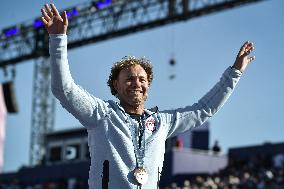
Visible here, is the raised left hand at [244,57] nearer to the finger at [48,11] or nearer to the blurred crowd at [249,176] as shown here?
the finger at [48,11]

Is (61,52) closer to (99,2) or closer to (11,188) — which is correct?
(99,2)

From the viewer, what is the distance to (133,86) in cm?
342

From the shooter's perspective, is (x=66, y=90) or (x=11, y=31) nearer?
(x=66, y=90)

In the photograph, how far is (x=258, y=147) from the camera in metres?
22.5

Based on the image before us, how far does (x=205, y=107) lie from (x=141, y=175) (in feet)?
2.26

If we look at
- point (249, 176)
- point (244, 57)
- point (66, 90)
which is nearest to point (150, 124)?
point (66, 90)

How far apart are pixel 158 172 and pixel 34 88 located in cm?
3196

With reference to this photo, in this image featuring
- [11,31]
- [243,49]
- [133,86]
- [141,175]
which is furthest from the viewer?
[11,31]

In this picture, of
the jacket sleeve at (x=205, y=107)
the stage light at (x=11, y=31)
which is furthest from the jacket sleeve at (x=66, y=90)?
the stage light at (x=11, y=31)

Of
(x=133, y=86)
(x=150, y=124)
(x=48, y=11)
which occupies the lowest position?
(x=150, y=124)

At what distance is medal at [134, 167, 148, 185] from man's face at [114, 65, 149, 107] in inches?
14.7

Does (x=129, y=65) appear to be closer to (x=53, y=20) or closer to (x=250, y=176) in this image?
(x=53, y=20)

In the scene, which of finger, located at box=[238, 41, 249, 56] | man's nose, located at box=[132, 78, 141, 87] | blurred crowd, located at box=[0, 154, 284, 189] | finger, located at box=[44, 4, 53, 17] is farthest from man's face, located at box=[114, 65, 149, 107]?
blurred crowd, located at box=[0, 154, 284, 189]

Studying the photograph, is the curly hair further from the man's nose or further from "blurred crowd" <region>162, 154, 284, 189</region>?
"blurred crowd" <region>162, 154, 284, 189</region>
